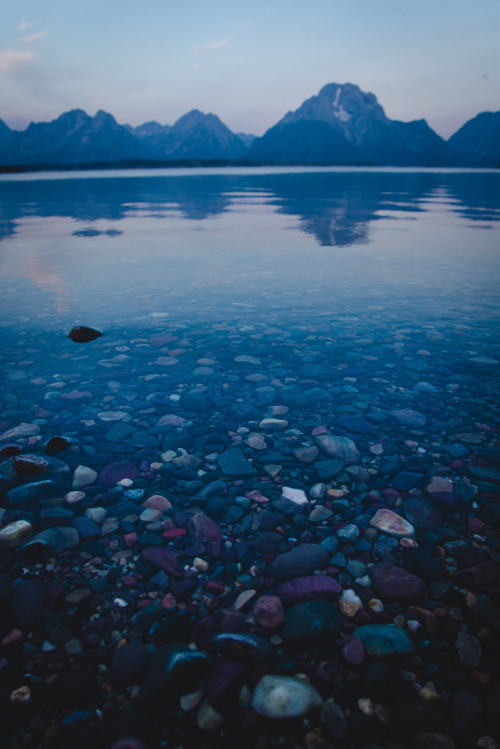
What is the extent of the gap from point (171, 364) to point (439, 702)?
4.93 metres

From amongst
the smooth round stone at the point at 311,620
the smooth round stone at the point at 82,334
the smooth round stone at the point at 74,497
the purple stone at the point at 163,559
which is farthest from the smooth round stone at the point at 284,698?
the smooth round stone at the point at 82,334

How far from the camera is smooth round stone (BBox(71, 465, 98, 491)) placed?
12.2 ft

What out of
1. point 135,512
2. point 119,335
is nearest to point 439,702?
point 135,512

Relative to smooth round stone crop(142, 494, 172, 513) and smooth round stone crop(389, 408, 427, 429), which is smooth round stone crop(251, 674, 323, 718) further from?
smooth round stone crop(389, 408, 427, 429)

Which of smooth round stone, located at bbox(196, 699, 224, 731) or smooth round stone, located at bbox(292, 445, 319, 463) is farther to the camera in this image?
smooth round stone, located at bbox(292, 445, 319, 463)

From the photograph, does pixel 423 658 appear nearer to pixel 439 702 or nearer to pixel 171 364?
pixel 439 702

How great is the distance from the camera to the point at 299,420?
4.68 metres

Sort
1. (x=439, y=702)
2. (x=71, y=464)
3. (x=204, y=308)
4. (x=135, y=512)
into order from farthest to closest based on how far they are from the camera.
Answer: (x=204, y=308) → (x=71, y=464) → (x=135, y=512) → (x=439, y=702)

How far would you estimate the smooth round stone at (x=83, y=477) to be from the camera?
3725 millimetres

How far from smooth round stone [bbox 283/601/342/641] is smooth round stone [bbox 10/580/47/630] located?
5.04 ft

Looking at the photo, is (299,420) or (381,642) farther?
(299,420)

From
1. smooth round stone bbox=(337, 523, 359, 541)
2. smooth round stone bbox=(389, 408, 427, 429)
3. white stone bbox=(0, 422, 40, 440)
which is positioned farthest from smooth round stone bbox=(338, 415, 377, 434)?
white stone bbox=(0, 422, 40, 440)

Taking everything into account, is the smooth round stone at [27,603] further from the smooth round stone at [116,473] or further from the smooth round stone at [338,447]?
the smooth round stone at [338,447]

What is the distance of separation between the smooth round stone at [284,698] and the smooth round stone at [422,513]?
1.57m
